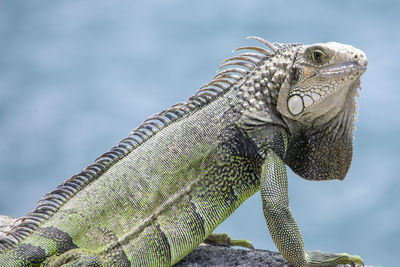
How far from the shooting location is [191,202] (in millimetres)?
5031

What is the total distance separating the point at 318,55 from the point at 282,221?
151cm

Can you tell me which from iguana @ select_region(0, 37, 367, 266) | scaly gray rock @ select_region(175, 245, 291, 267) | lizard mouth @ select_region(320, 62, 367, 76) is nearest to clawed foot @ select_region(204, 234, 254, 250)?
scaly gray rock @ select_region(175, 245, 291, 267)

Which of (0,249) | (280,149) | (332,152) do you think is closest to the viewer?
(0,249)

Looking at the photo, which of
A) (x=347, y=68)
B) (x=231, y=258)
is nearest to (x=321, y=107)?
(x=347, y=68)

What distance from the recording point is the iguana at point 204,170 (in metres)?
4.86

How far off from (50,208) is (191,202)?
1284 mm

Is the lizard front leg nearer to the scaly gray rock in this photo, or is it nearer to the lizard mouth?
the scaly gray rock

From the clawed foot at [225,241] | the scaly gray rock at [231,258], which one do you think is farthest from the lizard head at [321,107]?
the clawed foot at [225,241]

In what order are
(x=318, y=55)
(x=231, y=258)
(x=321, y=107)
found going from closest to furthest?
(x=318, y=55) < (x=321, y=107) < (x=231, y=258)

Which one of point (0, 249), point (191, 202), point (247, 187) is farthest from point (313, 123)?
point (0, 249)

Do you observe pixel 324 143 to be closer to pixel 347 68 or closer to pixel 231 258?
pixel 347 68

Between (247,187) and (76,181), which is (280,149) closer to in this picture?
(247,187)

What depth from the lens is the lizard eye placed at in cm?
499

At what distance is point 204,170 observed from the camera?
5105 mm
